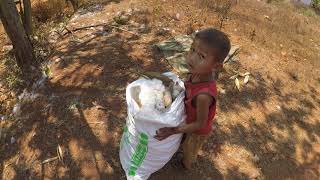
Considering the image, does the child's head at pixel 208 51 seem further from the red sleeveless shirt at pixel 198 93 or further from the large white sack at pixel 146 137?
the large white sack at pixel 146 137

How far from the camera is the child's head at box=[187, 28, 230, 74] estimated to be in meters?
1.94

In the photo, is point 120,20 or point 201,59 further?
point 120,20

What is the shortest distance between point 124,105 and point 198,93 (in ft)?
4.70

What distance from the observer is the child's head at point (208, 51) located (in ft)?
6.38

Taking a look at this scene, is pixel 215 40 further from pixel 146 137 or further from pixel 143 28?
pixel 143 28

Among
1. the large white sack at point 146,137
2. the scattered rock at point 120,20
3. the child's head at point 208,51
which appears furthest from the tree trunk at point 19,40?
the child's head at point 208,51

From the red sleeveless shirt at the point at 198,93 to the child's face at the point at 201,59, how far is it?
80mm

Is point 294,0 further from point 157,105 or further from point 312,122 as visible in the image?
point 157,105

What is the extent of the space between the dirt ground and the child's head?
113 centimetres

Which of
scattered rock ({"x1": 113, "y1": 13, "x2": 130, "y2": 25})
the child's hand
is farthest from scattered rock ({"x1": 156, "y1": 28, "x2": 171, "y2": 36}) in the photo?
the child's hand

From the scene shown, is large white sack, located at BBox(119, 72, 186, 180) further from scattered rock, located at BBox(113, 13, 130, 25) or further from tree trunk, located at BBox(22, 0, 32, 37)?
tree trunk, located at BBox(22, 0, 32, 37)

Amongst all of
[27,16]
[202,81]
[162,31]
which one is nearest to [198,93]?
[202,81]

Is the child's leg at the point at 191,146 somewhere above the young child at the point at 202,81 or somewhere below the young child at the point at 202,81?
below

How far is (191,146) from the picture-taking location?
254cm
